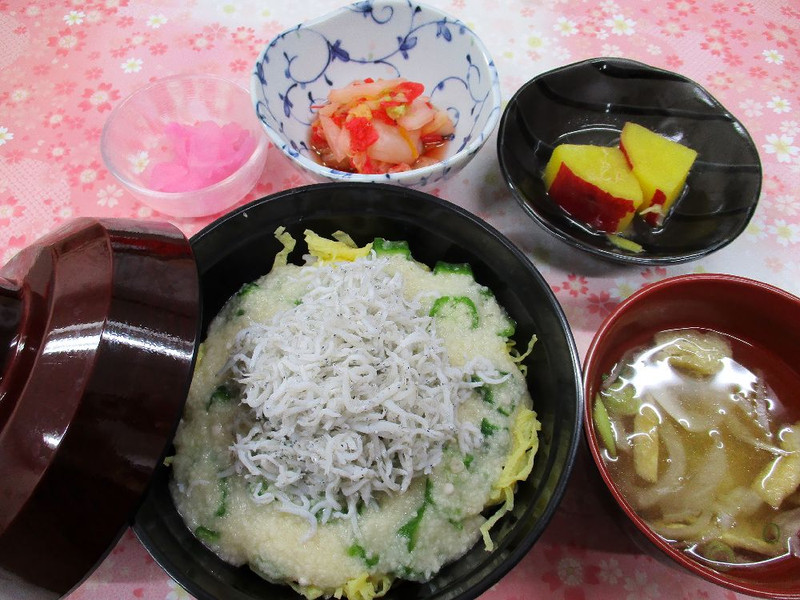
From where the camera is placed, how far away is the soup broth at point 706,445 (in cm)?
131

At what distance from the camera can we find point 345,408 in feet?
4.04

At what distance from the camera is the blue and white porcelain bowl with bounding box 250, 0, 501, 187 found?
1938 mm

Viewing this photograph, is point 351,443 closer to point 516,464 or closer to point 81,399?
point 516,464

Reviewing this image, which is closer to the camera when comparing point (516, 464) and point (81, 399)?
point (81, 399)

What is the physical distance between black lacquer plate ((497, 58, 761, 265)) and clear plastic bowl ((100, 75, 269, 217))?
0.89 meters

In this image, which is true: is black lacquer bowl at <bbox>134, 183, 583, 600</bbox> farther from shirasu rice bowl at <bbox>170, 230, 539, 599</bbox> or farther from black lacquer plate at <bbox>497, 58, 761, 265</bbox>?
black lacquer plate at <bbox>497, 58, 761, 265</bbox>

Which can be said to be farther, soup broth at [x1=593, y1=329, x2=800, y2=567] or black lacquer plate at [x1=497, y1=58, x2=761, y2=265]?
black lacquer plate at [x1=497, y1=58, x2=761, y2=265]

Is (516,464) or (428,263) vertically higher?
(428,263)

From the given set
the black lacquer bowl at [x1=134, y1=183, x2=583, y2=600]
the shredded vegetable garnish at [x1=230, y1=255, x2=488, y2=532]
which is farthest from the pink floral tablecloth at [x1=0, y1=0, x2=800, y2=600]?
the shredded vegetable garnish at [x1=230, y1=255, x2=488, y2=532]

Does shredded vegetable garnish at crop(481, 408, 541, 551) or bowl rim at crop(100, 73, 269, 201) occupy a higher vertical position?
bowl rim at crop(100, 73, 269, 201)

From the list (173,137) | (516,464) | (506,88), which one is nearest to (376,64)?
(506,88)

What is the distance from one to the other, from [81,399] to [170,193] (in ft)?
3.28

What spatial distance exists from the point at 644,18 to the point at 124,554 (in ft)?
9.28

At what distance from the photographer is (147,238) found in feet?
4.01
